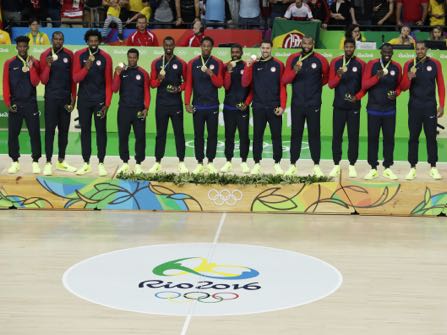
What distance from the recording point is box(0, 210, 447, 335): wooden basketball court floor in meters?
10.2

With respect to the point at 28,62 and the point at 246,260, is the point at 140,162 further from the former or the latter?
the point at 246,260

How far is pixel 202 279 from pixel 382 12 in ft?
46.2

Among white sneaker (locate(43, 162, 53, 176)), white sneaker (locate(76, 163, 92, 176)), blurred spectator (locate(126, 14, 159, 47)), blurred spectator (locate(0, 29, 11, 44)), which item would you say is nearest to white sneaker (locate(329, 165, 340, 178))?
white sneaker (locate(76, 163, 92, 176))

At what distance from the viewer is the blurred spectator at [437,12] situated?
23781 mm

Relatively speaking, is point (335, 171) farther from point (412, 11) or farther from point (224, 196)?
point (412, 11)

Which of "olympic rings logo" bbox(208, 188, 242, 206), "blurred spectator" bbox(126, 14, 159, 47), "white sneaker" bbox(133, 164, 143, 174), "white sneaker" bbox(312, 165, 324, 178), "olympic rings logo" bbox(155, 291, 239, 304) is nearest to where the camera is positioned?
"olympic rings logo" bbox(155, 291, 239, 304)

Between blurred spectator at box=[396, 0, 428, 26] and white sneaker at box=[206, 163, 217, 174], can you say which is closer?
white sneaker at box=[206, 163, 217, 174]

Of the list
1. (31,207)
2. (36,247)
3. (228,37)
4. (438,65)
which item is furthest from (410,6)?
(36,247)

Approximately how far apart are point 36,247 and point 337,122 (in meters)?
5.62

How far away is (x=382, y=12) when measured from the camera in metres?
24.0

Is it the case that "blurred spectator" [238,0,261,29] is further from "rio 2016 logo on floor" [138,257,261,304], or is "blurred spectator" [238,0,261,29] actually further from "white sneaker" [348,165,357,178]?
"rio 2016 logo on floor" [138,257,261,304]

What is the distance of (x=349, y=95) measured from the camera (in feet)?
50.8

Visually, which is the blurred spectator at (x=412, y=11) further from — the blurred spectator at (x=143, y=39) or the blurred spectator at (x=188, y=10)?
the blurred spectator at (x=143, y=39)

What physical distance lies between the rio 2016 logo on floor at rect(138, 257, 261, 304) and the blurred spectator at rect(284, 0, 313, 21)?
37.0 feet
